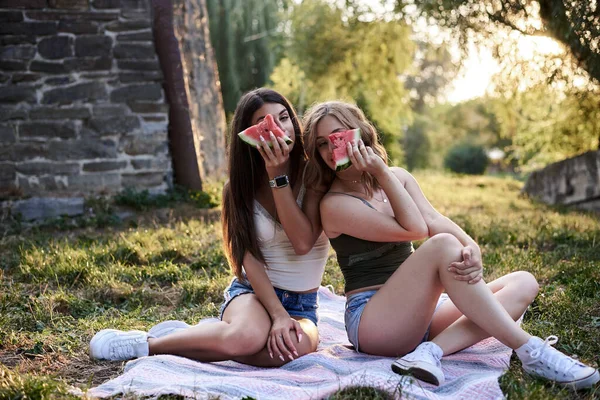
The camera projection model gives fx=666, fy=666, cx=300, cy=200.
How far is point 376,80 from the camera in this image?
14305 millimetres

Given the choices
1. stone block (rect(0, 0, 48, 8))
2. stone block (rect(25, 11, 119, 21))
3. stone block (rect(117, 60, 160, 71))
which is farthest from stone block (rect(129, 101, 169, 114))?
stone block (rect(0, 0, 48, 8))

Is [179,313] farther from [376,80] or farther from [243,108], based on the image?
[376,80]

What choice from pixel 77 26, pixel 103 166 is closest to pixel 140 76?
pixel 77 26

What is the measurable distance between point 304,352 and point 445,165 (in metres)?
25.4

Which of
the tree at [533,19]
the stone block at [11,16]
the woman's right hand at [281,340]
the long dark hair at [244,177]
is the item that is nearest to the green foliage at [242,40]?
the tree at [533,19]

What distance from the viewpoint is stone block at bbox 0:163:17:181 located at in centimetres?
786

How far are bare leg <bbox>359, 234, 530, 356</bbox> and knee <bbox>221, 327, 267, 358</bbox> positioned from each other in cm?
51

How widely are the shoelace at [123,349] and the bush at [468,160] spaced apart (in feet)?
81.1

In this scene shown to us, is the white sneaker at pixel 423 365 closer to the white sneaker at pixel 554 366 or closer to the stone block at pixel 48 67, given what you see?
the white sneaker at pixel 554 366

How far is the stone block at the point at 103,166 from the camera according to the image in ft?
26.5

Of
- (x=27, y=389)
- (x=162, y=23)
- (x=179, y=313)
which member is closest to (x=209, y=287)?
(x=179, y=313)

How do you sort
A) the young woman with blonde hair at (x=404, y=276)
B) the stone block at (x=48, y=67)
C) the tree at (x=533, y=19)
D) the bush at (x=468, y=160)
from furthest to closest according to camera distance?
the bush at (x=468, y=160), the stone block at (x=48, y=67), the tree at (x=533, y=19), the young woman with blonde hair at (x=404, y=276)

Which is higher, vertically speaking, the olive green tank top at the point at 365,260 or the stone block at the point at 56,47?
the stone block at the point at 56,47

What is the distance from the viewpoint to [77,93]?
8023 millimetres
